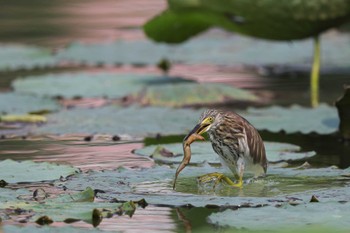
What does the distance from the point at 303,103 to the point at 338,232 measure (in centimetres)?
414

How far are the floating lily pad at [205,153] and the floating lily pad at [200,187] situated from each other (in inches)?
13.4

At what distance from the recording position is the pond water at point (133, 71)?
4.43m

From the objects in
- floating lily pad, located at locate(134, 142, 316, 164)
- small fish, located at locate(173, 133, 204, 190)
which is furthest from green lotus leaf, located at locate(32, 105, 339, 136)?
small fish, located at locate(173, 133, 204, 190)

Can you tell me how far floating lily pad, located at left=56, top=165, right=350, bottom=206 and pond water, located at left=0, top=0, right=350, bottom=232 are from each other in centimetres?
1

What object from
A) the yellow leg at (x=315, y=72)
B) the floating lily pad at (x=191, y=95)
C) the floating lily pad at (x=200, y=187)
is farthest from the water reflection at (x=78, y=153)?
the yellow leg at (x=315, y=72)

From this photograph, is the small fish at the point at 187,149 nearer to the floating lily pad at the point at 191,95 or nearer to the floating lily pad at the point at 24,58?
the floating lily pad at the point at 191,95

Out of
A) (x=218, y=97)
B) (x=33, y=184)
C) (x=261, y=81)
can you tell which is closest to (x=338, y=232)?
(x=33, y=184)

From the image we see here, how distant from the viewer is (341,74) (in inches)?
371

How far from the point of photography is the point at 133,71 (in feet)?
32.2

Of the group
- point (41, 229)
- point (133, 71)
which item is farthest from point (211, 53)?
point (41, 229)

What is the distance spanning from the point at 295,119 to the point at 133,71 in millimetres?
3258

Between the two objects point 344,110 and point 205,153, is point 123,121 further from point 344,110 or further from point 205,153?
point 344,110

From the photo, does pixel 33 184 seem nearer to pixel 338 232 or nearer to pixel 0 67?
pixel 338 232

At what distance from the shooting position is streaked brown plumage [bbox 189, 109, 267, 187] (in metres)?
5.00
